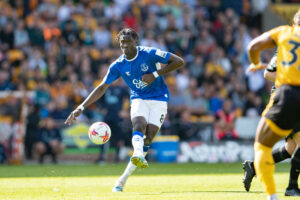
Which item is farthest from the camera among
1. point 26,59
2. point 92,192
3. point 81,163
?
point 26,59

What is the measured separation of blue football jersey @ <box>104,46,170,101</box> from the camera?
10625 millimetres

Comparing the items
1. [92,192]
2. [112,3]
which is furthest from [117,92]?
[92,192]

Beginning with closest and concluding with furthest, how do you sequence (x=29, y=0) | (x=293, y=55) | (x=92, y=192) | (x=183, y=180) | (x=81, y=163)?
(x=293, y=55) → (x=92, y=192) → (x=183, y=180) → (x=81, y=163) → (x=29, y=0)

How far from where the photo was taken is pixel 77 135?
20188 mm

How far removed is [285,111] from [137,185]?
4.82 metres

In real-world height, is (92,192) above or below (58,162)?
above

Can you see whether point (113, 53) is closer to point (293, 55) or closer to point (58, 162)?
point (58, 162)

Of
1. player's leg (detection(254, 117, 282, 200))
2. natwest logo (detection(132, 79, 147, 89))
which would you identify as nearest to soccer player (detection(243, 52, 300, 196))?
natwest logo (detection(132, 79, 147, 89))

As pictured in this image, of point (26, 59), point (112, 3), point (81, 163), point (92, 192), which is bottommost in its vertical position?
point (81, 163)

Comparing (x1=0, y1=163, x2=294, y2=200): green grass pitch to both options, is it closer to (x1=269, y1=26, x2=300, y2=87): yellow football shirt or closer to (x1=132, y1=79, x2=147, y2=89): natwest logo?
(x1=132, y1=79, x2=147, y2=89): natwest logo

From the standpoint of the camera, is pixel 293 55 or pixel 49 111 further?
pixel 49 111

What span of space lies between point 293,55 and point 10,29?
15706mm

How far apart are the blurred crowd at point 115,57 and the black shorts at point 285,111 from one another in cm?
1272

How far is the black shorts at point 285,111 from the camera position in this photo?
23.5 ft
